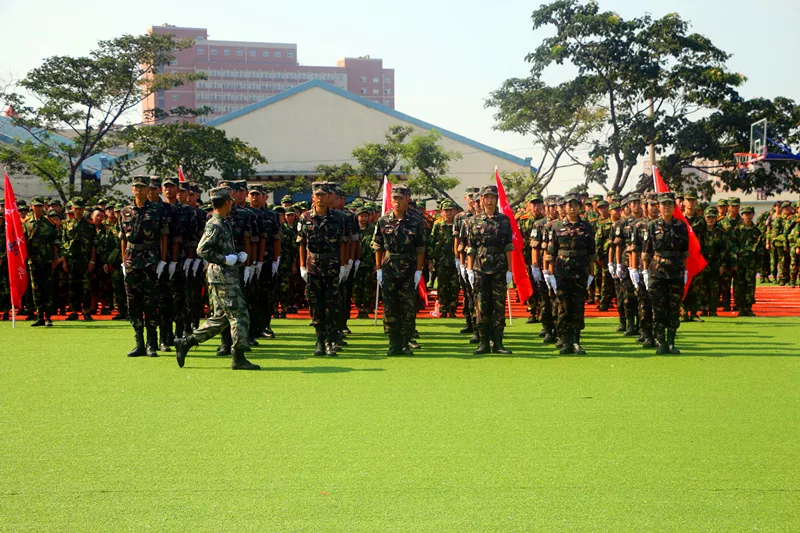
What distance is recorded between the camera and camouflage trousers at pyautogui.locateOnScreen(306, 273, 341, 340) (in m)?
10.0

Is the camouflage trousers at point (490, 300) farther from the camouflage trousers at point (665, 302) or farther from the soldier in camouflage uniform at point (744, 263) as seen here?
the soldier in camouflage uniform at point (744, 263)

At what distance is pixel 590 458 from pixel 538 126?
82.2 feet

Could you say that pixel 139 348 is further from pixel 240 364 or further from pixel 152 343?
pixel 240 364

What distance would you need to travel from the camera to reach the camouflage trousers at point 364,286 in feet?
50.1

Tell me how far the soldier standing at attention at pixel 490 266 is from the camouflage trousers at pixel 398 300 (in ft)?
2.77

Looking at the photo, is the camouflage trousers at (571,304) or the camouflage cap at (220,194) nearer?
the camouflage cap at (220,194)

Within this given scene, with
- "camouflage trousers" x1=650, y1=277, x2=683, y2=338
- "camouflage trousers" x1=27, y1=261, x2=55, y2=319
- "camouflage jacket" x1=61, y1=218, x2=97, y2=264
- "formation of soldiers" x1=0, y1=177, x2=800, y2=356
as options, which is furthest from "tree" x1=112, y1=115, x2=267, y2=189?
"camouflage trousers" x1=650, y1=277, x2=683, y2=338

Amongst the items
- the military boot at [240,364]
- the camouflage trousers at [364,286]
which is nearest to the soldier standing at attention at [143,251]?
the military boot at [240,364]

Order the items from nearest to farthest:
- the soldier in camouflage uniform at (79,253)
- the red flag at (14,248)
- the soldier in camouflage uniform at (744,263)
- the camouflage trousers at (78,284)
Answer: the red flag at (14,248) < the soldier in camouflage uniform at (744,263) < the soldier in camouflage uniform at (79,253) < the camouflage trousers at (78,284)

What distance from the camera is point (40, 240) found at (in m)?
14.1

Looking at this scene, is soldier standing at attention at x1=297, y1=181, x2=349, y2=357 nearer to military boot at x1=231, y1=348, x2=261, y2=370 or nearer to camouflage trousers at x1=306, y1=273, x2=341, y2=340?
camouflage trousers at x1=306, y1=273, x2=341, y2=340

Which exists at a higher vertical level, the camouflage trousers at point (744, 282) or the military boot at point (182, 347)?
the camouflage trousers at point (744, 282)

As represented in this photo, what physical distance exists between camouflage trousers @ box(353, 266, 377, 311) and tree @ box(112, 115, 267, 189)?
13992 millimetres

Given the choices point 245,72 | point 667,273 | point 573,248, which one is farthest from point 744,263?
point 245,72
